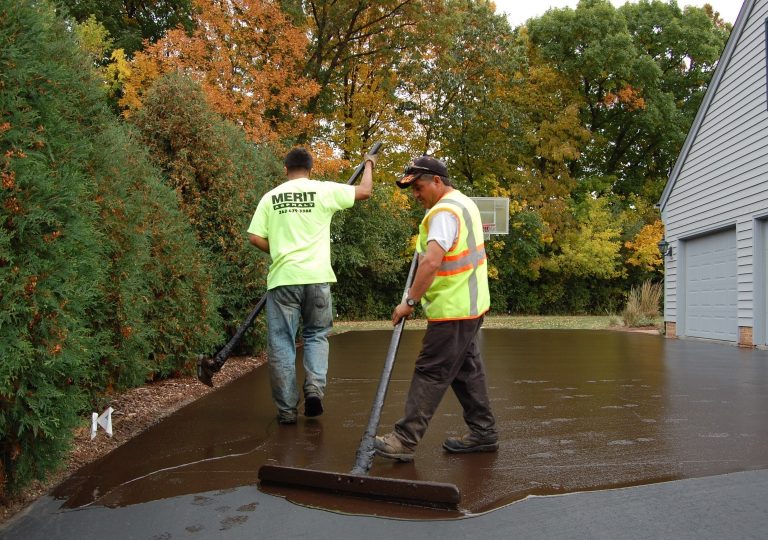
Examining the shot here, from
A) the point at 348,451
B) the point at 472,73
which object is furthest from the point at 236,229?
the point at 472,73

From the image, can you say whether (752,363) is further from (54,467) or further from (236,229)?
(54,467)

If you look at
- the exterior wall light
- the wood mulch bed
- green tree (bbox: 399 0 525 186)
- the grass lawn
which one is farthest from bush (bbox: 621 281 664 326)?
the wood mulch bed

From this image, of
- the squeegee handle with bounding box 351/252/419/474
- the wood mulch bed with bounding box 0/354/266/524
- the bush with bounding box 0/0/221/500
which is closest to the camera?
the bush with bounding box 0/0/221/500

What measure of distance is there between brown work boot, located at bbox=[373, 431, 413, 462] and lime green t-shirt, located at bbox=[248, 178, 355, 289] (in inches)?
67.5

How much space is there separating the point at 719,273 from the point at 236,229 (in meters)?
10.0

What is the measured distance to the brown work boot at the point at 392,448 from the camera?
171 inches

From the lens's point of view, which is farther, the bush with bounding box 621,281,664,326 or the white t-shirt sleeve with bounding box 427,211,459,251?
the bush with bounding box 621,281,664,326

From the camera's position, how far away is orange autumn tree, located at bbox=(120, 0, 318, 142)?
20.7 meters

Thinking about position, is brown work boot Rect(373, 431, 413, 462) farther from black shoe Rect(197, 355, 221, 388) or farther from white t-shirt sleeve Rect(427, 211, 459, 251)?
black shoe Rect(197, 355, 221, 388)

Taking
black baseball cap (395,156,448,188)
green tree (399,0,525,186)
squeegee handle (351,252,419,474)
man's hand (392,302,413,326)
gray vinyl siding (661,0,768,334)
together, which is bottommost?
squeegee handle (351,252,419,474)

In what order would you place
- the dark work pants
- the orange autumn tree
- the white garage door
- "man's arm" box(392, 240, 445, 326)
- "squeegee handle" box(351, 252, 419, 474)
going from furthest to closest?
the orange autumn tree → the white garage door → the dark work pants → "man's arm" box(392, 240, 445, 326) → "squeegee handle" box(351, 252, 419, 474)

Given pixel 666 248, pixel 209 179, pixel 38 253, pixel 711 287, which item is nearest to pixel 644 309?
pixel 666 248

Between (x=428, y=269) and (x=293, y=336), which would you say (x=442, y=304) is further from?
(x=293, y=336)

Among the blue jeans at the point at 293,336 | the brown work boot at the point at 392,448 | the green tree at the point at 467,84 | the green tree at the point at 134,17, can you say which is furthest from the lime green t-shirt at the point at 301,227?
the green tree at the point at 467,84
